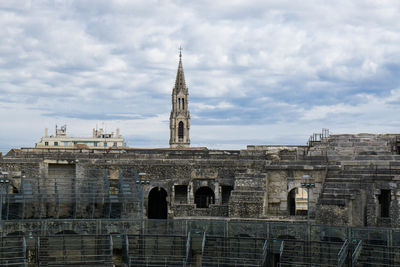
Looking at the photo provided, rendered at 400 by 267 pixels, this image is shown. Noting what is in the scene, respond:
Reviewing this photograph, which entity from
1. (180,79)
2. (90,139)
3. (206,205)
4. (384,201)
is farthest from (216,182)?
(90,139)

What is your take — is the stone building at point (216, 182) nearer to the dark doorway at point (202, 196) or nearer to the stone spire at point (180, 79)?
the dark doorway at point (202, 196)

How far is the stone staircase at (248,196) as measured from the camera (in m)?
37.9

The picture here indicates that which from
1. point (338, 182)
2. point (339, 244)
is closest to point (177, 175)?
point (338, 182)

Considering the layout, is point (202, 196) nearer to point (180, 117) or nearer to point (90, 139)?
point (180, 117)

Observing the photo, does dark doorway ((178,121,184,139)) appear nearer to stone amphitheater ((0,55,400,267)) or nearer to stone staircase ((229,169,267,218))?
stone amphitheater ((0,55,400,267))

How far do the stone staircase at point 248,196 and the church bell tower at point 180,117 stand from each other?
61.5 m

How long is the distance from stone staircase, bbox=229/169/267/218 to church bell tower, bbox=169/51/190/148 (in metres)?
61.5

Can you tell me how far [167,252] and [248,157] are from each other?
13.5m

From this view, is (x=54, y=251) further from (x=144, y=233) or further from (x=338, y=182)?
(x=338, y=182)

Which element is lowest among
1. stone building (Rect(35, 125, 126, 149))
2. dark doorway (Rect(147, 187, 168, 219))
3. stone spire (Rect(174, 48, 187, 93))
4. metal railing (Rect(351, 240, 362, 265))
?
metal railing (Rect(351, 240, 362, 265))

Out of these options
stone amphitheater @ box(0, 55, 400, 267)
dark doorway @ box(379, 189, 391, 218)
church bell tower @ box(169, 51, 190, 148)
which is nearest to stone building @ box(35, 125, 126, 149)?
church bell tower @ box(169, 51, 190, 148)

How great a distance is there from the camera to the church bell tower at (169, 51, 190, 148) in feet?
335

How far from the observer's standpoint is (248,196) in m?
38.6

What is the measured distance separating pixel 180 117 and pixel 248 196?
64.6 m
